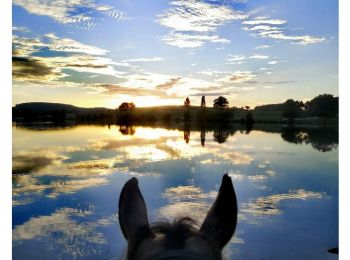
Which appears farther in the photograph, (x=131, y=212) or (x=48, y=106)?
(x=48, y=106)

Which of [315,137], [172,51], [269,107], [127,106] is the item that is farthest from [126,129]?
[315,137]

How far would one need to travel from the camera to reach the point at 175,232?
822mm

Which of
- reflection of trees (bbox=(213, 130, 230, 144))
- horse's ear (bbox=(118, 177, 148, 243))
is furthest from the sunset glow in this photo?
horse's ear (bbox=(118, 177, 148, 243))

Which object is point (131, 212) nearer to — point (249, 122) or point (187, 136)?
point (187, 136)

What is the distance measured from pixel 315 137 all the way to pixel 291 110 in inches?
6.5

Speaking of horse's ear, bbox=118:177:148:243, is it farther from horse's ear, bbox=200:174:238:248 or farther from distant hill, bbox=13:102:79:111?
distant hill, bbox=13:102:79:111

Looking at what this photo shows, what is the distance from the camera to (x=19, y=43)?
1719 mm

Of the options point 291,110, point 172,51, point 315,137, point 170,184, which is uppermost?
point 172,51

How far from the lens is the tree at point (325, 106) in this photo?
71.0 inches

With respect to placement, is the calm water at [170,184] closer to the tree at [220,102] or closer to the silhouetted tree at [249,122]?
the silhouetted tree at [249,122]

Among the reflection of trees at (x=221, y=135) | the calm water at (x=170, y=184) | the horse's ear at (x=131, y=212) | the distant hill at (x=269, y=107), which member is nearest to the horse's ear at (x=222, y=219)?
the horse's ear at (x=131, y=212)

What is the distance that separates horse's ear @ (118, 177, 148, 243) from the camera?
88cm

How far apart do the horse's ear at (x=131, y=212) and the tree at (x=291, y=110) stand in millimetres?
1123

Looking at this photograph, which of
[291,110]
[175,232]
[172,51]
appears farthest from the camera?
[291,110]
